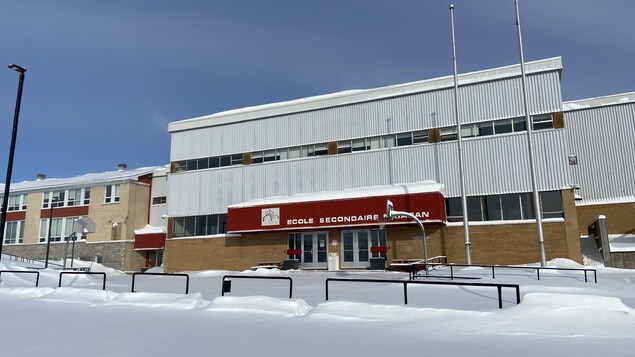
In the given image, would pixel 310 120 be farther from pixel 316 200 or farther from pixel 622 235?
pixel 622 235

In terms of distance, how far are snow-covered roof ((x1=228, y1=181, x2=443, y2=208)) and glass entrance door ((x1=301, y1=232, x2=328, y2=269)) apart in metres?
2.48

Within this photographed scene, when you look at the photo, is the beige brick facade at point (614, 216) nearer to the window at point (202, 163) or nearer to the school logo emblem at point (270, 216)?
the school logo emblem at point (270, 216)

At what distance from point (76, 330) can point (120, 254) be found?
126 feet

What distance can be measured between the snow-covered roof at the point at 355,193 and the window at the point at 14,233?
102ft

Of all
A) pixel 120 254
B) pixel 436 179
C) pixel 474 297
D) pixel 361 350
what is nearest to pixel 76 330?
pixel 361 350

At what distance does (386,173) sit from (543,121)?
32.4 feet

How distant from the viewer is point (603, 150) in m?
35.7

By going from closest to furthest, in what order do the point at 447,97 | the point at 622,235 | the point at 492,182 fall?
1. the point at 492,182
2. the point at 447,97
3. the point at 622,235

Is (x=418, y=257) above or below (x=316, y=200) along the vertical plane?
below

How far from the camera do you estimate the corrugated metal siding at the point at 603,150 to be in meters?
34.8

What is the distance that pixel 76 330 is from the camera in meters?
8.87

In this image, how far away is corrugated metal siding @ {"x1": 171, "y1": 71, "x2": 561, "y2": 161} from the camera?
93.8ft

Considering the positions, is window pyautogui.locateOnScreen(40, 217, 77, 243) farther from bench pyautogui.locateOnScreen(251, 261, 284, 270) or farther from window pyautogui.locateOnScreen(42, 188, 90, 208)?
bench pyautogui.locateOnScreen(251, 261, 284, 270)

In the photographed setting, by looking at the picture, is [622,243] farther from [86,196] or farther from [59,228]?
[59,228]
